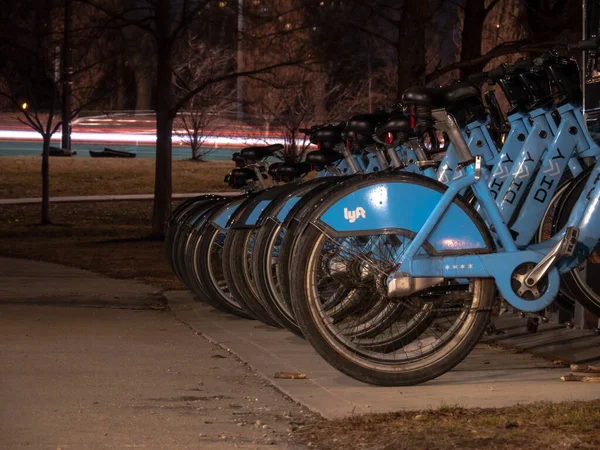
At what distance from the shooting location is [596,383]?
6098mm

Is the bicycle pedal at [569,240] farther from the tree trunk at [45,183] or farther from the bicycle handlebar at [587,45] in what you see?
the tree trunk at [45,183]

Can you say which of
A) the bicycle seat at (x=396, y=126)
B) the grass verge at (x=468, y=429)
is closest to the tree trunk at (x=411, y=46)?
the bicycle seat at (x=396, y=126)

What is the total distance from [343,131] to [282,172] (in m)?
1.15

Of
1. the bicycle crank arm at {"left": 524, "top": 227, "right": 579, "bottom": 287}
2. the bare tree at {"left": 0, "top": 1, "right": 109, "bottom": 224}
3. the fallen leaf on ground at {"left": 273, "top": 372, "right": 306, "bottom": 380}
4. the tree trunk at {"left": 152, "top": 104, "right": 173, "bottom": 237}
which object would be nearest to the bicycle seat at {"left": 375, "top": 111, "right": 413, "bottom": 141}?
the bicycle crank arm at {"left": 524, "top": 227, "right": 579, "bottom": 287}

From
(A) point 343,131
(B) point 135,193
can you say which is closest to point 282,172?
(A) point 343,131

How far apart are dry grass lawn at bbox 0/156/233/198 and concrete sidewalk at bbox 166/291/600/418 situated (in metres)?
22.8

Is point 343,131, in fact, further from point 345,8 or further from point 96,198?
point 96,198

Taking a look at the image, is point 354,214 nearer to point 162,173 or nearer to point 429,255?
point 429,255

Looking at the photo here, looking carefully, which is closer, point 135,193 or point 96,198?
point 96,198

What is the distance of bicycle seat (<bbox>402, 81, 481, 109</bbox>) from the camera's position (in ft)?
20.0

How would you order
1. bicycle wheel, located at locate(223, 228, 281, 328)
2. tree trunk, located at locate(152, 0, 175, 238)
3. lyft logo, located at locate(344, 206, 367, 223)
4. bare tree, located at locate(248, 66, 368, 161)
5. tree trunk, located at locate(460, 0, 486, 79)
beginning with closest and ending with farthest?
lyft logo, located at locate(344, 206, 367, 223)
bicycle wheel, located at locate(223, 228, 281, 328)
tree trunk, located at locate(460, 0, 486, 79)
tree trunk, located at locate(152, 0, 175, 238)
bare tree, located at locate(248, 66, 368, 161)

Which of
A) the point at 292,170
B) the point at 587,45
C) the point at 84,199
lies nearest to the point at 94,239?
the point at 84,199

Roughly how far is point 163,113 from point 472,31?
17.9 ft

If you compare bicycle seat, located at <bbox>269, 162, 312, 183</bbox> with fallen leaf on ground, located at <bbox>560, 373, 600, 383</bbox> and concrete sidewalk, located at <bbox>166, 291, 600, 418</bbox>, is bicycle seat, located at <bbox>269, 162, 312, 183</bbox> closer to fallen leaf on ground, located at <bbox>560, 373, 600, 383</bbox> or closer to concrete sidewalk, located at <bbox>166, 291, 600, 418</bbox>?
concrete sidewalk, located at <bbox>166, 291, 600, 418</bbox>
